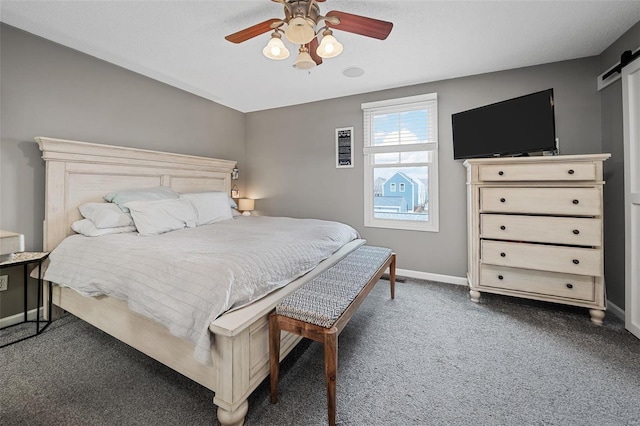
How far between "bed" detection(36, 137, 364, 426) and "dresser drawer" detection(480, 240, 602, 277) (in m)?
1.27

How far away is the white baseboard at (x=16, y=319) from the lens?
2.19 metres

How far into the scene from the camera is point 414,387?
1.52 metres

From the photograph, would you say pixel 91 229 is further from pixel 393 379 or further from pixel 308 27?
pixel 393 379

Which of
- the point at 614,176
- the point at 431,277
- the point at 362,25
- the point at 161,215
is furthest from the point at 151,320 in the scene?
the point at 614,176

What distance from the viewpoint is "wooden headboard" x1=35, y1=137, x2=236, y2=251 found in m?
2.27

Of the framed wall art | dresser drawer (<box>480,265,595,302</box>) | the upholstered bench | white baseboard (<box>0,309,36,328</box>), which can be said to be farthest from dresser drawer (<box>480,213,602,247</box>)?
white baseboard (<box>0,309,36,328</box>)

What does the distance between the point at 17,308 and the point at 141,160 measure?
1.69 meters

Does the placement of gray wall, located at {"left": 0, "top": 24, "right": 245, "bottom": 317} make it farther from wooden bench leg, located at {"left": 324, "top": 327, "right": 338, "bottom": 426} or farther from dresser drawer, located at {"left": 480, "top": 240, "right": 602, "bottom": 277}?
dresser drawer, located at {"left": 480, "top": 240, "right": 602, "bottom": 277}

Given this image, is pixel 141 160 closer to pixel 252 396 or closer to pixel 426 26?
pixel 252 396

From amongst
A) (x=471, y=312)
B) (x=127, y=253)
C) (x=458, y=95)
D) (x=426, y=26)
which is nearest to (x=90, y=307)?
(x=127, y=253)

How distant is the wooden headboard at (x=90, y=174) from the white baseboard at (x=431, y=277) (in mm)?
3118

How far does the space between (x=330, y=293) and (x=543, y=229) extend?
206 centimetres

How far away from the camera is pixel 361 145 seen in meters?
3.66

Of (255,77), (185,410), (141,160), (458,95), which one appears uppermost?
(255,77)
